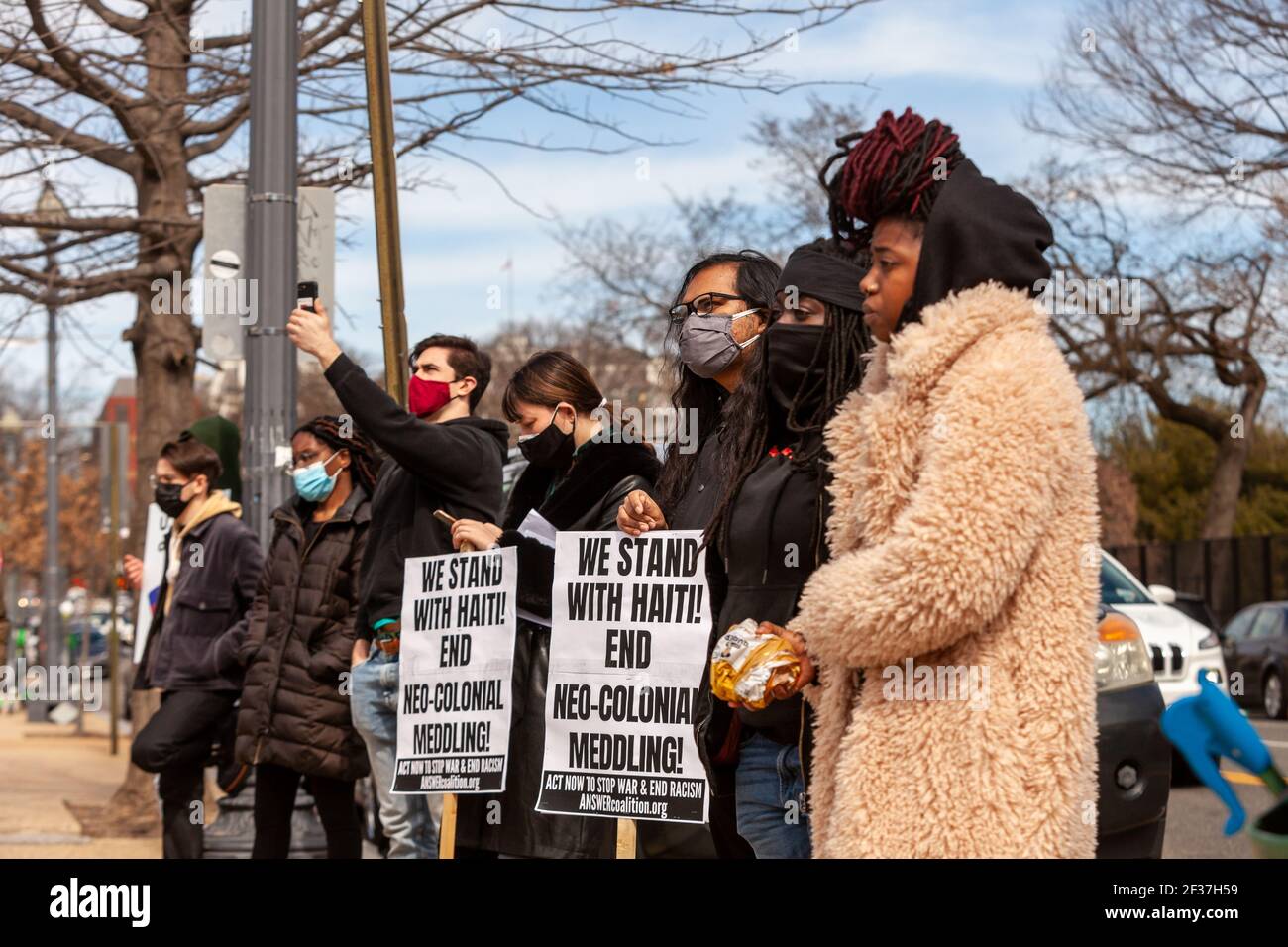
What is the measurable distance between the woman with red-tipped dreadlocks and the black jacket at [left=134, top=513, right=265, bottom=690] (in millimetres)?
5174

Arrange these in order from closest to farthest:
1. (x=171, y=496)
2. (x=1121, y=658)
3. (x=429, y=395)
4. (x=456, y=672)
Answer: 1. (x=456, y=672)
2. (x=429, y=395)
3. (x=1121, y=658)
4. (x=171, y=496)

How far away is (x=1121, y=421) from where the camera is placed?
4556cm

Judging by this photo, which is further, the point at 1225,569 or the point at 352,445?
the point at 1225,569

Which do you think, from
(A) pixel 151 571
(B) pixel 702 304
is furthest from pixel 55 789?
(B) pixel 702 304

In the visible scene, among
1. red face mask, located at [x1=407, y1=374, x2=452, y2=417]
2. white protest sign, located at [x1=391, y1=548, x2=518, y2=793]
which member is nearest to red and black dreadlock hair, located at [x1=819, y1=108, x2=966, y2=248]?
white protest sign, located at [x1=391, y1=548, x2=518, y2=793]

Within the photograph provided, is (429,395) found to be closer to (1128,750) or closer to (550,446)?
(550,446)

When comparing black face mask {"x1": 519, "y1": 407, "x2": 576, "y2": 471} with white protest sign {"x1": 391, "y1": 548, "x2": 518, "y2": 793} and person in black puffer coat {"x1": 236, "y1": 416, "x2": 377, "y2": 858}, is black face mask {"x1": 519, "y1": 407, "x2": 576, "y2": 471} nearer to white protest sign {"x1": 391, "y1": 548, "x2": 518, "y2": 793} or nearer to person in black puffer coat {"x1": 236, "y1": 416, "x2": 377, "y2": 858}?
white protest sign {"x1": 391, "y1": 548, "x2": 518, "y2": 793}

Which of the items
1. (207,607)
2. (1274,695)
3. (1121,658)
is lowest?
(1274,695)

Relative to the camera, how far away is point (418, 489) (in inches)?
255

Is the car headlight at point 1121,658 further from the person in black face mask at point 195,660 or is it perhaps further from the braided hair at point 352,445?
the person in black face mask at point 195,660

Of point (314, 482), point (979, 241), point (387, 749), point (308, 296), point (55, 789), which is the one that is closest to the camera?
point (979, 241)

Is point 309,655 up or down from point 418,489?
down

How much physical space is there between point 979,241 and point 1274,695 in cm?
2160

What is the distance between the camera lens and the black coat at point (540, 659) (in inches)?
219
